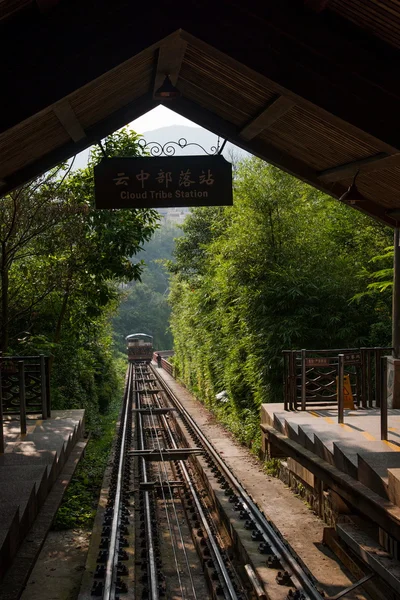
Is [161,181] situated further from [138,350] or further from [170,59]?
[138,350]

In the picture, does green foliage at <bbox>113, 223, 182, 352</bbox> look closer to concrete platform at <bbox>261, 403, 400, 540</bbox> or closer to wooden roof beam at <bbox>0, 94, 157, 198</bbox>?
concrete platform at <bbox>261, 403, 400, 540</bbox>

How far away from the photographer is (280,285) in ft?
43.9

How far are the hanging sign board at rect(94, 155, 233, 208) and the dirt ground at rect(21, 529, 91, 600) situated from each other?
3.96m

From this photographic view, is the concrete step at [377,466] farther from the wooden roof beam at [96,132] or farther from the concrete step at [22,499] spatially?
the wooden roof beam at [96,132]

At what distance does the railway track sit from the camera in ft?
20.7

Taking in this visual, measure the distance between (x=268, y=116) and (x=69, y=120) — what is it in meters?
2.14

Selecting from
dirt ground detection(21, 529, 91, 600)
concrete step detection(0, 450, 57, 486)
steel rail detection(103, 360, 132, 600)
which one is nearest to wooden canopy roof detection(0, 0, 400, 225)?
steel rail detection(103, 360, 132, 600)

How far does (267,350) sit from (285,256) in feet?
7.59

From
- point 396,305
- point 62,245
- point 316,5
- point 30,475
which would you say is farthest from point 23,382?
point 316,5

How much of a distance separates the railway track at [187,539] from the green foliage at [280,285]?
256cm

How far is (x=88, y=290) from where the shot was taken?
13391 millimetres

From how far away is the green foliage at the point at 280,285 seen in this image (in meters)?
13.1

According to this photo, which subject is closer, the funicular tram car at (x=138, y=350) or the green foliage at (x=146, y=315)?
the funicular tram car at (x=138, y=350)

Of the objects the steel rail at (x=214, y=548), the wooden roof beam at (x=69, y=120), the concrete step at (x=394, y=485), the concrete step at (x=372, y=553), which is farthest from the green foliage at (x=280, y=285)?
the concrete step at (x=394, y=485)
